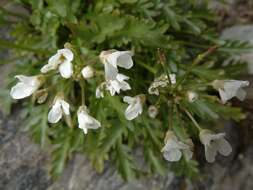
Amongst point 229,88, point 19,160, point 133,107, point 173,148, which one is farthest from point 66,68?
point 19,160

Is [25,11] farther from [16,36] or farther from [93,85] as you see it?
[93,85]

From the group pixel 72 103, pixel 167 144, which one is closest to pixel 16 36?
pixel 72 103

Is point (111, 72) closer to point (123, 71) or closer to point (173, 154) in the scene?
point (173, 154)

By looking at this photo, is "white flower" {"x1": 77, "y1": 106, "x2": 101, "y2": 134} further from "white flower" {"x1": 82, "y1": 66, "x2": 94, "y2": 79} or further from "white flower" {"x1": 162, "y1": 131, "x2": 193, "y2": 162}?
"white flower" {"x1": 162, "y1": 131, "x2": 193, "y2": 162}

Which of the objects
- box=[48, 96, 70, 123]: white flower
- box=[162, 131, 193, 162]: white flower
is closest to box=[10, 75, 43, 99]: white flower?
box=[48, 96, 70, 123]: white flower

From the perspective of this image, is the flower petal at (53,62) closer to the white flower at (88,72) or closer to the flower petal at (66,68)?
the flower petal at (66,68)
